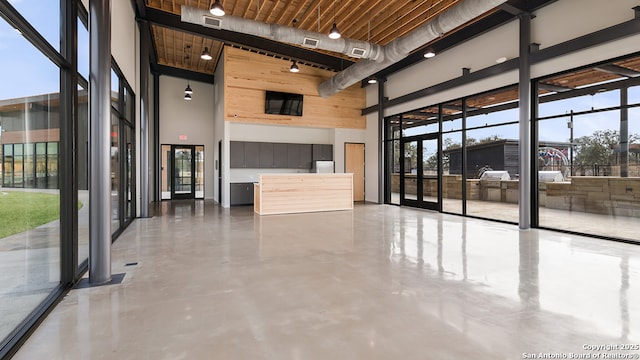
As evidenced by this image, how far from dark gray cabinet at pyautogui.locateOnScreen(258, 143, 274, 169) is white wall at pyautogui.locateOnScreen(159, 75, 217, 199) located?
251cm

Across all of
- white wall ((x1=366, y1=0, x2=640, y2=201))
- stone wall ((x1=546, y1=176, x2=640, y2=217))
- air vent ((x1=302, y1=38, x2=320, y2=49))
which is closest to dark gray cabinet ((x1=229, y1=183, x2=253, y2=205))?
air vent ((x1=302, y1=38, x2=320, y2=49))

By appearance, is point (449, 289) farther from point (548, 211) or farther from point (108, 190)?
point (548, 211)

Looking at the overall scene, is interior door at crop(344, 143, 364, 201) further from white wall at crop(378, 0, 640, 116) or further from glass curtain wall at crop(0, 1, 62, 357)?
glass curtain wall at crop(0, 1, 62, 357)

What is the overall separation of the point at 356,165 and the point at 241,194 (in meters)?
4.23

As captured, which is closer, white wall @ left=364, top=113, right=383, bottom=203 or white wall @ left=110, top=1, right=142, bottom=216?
white wall @ left=110, top=1, right=142, bottom=216

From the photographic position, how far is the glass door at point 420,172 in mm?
9180

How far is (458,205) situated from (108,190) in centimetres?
780

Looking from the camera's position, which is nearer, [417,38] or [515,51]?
[417,38]

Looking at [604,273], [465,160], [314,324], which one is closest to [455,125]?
[465,160]

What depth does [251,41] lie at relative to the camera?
8883 mm

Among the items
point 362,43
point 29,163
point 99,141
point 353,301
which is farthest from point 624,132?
point 29,163

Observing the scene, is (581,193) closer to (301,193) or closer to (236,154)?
(301,193)

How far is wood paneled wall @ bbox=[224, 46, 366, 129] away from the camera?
981 cm

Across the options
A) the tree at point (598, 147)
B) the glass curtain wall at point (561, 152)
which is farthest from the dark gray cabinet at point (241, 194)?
the tree at point (598, 147)
